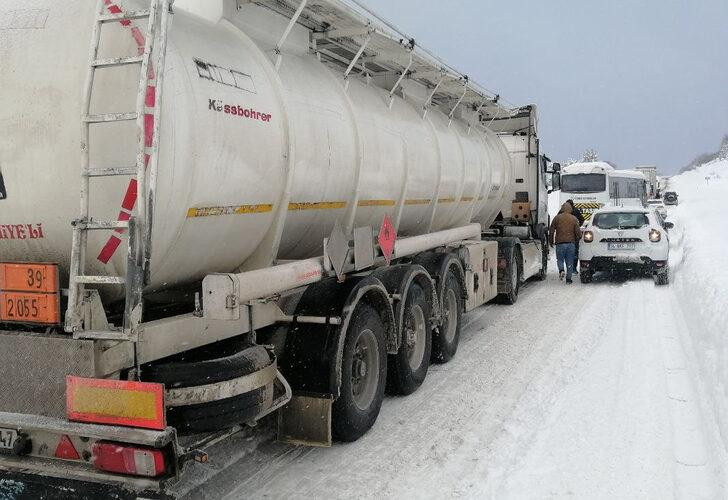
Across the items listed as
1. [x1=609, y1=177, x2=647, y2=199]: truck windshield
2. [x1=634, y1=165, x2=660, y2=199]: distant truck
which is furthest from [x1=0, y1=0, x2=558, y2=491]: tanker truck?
[x1=634, y1=165, x2=660, y2=199]: distant truck

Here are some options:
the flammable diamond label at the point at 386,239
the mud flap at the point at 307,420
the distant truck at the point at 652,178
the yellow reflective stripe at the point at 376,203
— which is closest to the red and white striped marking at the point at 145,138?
the mud flap at the point at 307,420

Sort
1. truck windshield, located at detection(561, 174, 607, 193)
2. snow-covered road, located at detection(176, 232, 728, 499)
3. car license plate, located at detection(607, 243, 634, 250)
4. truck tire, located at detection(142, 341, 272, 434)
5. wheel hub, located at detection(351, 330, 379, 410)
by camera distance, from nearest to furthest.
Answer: truck tire, located at detection(142, 341, 272, 434) < snow-covered road, located at detection(176, 232, 728, 499) < wheel hub, located at detection(351, 330, 379, 410) < car license plate, located at detection(607, 243, 634, 250) < truck windshield, located at detection(561, 174, 607, 193)

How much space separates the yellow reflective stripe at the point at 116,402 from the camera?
10.5 ft

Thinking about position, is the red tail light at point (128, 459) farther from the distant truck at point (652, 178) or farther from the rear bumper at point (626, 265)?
the distant truck at point (652, 178)

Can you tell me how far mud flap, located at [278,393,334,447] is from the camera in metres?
4.71

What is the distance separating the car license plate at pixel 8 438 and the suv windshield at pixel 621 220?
1338 cm

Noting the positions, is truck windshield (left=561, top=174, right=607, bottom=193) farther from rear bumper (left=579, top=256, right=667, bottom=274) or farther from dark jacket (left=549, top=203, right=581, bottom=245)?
rear bumper (left=579, top=256, right=667, bottom=274)

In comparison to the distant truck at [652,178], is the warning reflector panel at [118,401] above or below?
below

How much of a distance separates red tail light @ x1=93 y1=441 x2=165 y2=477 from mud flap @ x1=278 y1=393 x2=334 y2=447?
5.32ft

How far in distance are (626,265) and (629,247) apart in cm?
40

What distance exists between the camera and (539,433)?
5.34 metres

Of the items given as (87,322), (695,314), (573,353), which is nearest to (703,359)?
(573,353)

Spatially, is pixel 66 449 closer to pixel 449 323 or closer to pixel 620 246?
pixel 449 323

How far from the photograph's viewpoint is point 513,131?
14.1m
